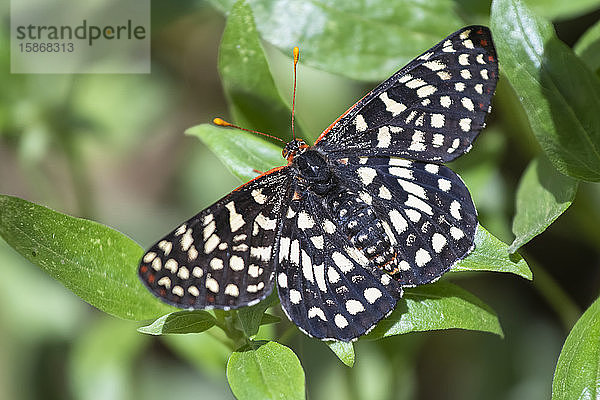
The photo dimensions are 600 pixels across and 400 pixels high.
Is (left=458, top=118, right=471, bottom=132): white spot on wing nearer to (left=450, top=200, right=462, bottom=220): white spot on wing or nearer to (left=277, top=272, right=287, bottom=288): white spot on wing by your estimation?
(left=450, top=200, right=462, bottom=220): white spot on wing

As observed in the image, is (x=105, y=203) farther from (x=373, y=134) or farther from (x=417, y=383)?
(x=373, y=134)

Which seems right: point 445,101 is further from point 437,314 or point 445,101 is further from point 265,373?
point 265,373

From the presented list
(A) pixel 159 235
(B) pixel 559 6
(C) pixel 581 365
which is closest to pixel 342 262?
(C) pixel 581 365

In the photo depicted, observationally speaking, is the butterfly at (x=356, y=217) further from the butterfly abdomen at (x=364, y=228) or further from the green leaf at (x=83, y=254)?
the green leaf at (x=83, y=254)

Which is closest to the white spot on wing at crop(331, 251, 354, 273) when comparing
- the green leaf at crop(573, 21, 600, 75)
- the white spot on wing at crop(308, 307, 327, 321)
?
the white spot on wing at crop(308, 307, 327, 321)

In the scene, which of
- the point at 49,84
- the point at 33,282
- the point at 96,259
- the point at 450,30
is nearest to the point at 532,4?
the point at 450,30

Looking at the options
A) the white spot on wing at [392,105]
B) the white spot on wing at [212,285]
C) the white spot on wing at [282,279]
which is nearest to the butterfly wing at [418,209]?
the white spot on wing at [392,105]

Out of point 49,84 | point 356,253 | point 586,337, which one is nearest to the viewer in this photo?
point 586,337

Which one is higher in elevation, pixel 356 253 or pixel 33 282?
pixel 356 253
